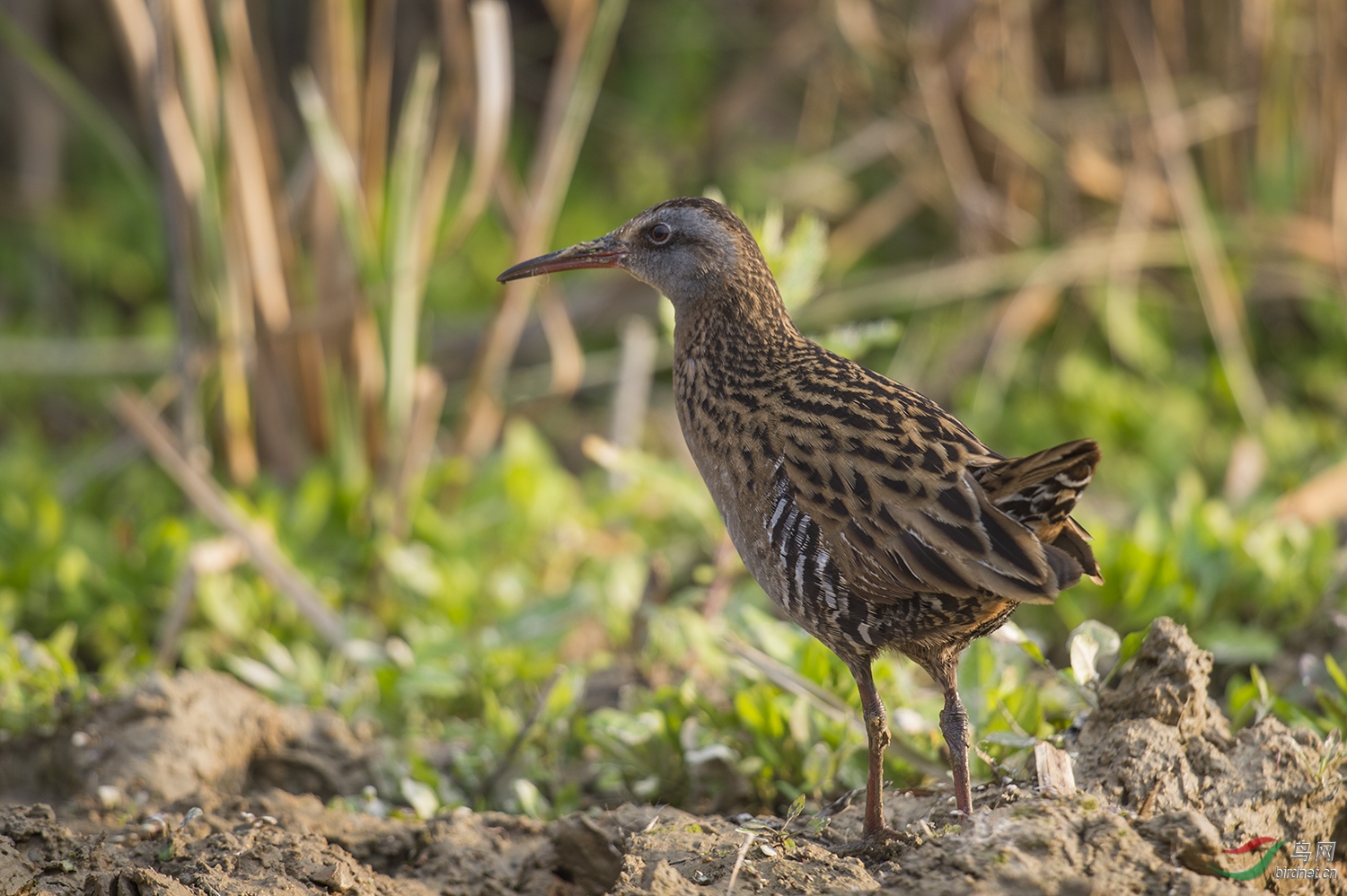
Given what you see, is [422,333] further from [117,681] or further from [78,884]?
[78,884]

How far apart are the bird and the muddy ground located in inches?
11.7

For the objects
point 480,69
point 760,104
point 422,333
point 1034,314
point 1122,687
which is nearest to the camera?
point 1122,687

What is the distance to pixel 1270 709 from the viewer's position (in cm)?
334

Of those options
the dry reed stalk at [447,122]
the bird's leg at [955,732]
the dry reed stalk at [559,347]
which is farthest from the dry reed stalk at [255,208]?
the bird's leg at [955,732]

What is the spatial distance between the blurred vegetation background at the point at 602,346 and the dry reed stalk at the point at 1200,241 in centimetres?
3

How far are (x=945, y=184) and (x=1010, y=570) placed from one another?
434cm

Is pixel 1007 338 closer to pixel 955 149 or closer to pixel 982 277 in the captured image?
pixel 982 277

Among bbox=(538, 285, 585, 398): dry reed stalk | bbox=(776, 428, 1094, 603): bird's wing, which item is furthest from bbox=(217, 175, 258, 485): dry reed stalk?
bbox=(776, 428, 1094, 603): bird's wing

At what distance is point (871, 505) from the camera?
2.68m

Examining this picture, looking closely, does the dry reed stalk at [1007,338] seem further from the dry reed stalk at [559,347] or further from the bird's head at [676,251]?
the bird's head at [676,251]

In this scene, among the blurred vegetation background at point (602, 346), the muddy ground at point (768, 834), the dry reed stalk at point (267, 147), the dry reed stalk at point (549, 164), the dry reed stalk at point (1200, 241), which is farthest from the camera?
the dry reed stalk at point (1200, 241)

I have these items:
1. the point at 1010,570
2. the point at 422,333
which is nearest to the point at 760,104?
the point at 422,333

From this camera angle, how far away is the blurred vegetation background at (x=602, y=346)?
146 inches

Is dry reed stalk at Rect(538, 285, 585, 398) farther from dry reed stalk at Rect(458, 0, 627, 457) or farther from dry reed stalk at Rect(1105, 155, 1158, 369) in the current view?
dry reed stalk at Rect(1105, 155, 1158, 369)
